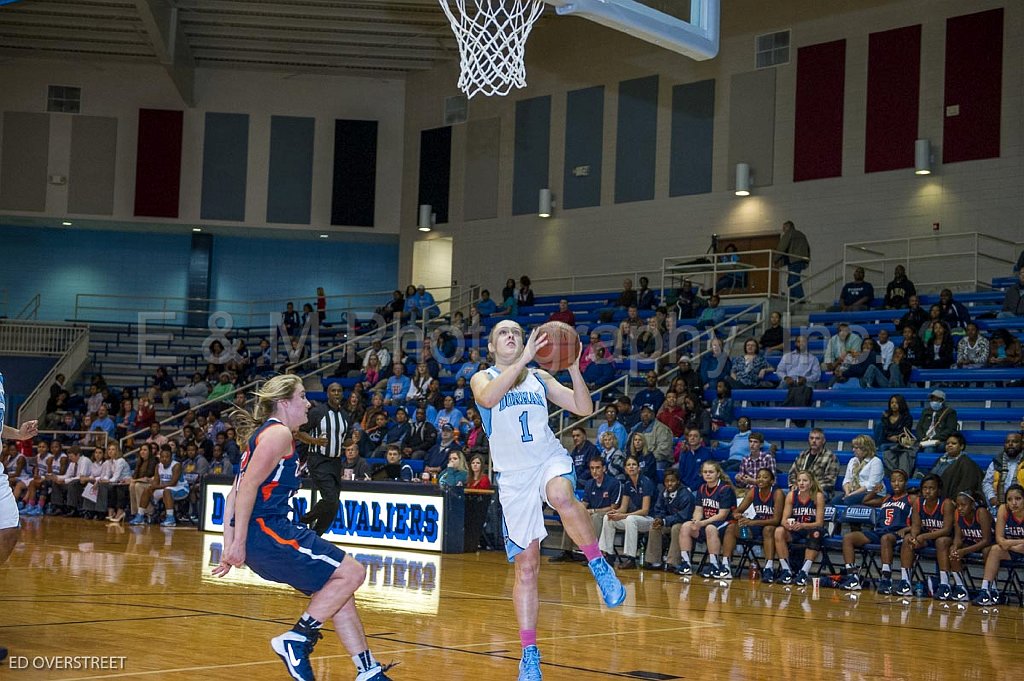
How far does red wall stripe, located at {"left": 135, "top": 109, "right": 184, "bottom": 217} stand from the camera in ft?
88.5

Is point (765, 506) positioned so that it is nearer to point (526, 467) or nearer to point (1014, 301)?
point (1014, 301)

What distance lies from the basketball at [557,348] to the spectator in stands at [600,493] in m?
7.71

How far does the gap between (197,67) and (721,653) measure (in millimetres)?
23594

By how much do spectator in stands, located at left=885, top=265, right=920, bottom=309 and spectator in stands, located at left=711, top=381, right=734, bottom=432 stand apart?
3.74m

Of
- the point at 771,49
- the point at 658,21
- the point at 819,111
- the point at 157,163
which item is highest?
the point at 771,49

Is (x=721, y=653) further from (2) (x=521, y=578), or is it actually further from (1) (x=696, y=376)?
(1) (x=696, y=376)

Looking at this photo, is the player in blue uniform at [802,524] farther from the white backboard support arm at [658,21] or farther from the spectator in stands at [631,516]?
the white backboard support arm at [658,21]

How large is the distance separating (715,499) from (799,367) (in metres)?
4.27

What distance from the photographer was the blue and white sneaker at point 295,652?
4895mm

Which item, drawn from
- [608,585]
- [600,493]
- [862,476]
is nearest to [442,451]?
[600,493]

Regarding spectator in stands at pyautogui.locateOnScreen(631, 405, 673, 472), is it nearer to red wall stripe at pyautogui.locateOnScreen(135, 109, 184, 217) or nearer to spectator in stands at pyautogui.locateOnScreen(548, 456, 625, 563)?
spectator in stands at pyautogui.locateOnScreen(548, 456, 625, 563)

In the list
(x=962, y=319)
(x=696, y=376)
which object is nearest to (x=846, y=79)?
(x=962, y=319)

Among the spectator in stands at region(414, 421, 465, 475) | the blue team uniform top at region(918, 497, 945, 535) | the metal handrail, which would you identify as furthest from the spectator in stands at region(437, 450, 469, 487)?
the blue team uniform top at region(918, 497, 945, 535)

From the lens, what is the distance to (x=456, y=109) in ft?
86.1
